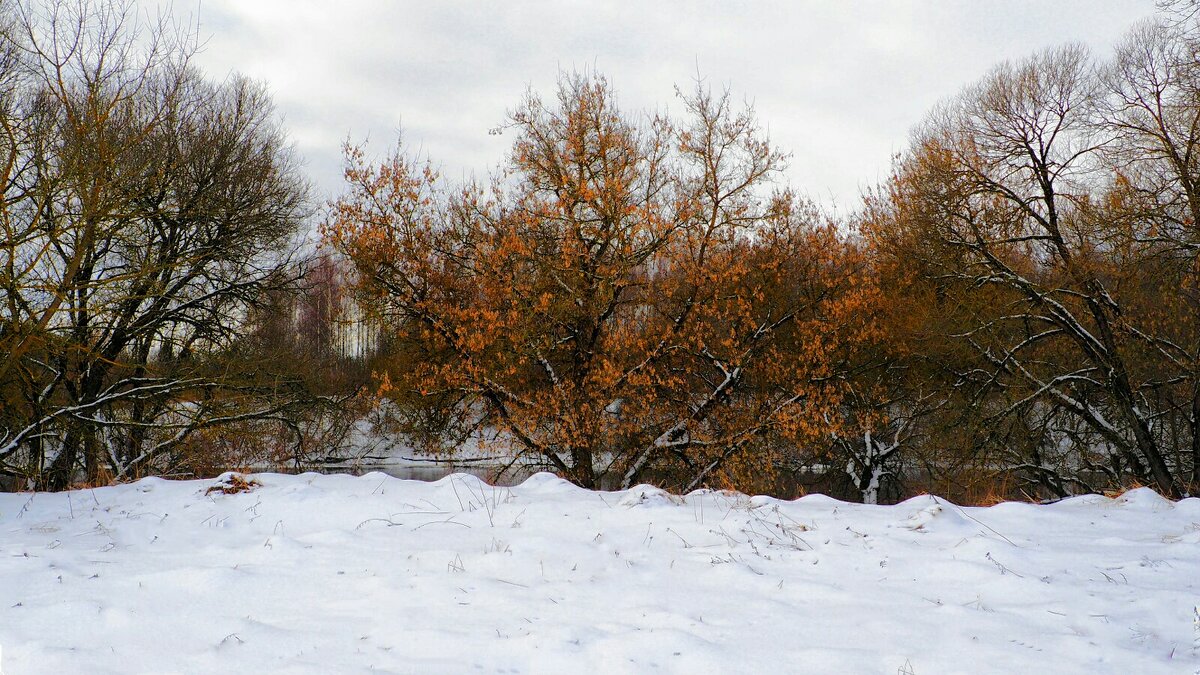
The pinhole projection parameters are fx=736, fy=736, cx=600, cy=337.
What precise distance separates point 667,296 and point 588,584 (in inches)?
419

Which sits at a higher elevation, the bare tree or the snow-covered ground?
the bare tree

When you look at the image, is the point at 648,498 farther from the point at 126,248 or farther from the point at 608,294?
the point at 126,248

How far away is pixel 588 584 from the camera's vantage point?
433 centimetres

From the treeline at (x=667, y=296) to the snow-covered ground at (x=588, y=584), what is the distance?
7494 millimetres

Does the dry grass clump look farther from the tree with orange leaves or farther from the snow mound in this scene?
the tree with orange leaves

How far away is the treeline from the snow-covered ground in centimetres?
749

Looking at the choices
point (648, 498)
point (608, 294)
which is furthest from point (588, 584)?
point (608, 294)

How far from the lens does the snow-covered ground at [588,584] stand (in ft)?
10.9

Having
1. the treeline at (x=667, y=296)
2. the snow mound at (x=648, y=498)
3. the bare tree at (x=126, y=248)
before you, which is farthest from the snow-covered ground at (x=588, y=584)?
the treeline at (x=667, y=296)

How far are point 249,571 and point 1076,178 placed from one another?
15.9 metres

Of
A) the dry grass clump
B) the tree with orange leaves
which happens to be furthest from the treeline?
the dry grass clump

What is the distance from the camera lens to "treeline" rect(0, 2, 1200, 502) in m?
13.5

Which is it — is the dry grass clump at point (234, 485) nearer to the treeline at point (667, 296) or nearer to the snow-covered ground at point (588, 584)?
the snow-covered ground at point (588, 584)

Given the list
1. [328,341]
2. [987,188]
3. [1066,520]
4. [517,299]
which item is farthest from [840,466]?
[328,341]
